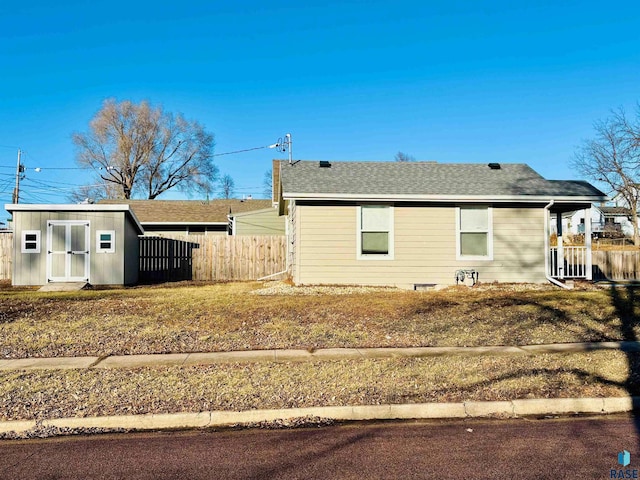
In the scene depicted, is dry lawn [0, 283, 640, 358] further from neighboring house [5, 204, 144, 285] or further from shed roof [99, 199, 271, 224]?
shed roof [99, 199, 271, 224]

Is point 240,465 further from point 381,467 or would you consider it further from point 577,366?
Result: point 577,366

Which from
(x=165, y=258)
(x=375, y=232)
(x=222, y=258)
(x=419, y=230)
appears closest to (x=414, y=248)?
(x=419, y=230)

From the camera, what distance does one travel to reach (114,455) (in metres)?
4.65

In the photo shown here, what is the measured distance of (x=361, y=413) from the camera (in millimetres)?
5672

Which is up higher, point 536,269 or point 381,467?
point 536,269

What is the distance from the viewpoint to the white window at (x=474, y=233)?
15430mm

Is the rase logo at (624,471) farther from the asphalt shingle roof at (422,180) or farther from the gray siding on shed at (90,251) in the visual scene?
the gray siding on shed at (90,251)

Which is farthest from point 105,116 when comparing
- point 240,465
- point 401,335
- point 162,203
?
point 240,465

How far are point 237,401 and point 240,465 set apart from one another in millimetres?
1529

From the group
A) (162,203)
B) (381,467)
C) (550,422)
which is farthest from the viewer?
(162,203)

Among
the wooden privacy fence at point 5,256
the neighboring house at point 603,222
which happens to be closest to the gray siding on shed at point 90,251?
the wooden privacy fence at point 5,256

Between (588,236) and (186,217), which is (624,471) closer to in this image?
(588,236)

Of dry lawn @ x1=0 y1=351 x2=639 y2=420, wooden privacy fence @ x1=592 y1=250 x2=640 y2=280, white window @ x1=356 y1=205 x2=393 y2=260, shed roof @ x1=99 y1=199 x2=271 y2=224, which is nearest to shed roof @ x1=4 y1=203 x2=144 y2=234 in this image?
white window @ x1=356 y1=205 x2=393 y2=260

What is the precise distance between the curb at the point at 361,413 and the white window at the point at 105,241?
495 inches
